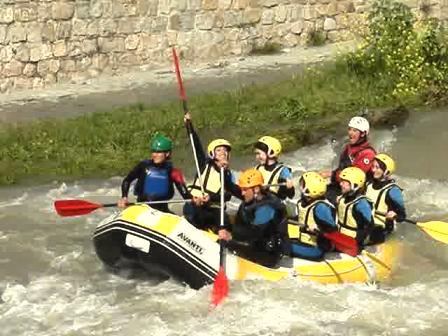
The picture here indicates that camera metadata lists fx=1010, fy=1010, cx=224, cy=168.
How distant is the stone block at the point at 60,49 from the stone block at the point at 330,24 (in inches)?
211

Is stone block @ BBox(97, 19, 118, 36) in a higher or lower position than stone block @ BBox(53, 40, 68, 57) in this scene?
higher

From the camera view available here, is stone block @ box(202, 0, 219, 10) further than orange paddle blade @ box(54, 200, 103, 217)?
Yes

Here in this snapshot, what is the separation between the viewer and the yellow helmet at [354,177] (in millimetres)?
8312

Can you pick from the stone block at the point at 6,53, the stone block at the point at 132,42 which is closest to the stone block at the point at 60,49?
the stone block at the point at 6,53

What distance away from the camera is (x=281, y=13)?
17.3 m

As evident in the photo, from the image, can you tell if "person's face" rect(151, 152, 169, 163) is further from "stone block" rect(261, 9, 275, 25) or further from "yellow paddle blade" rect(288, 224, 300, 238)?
"stone block" rect(261, 9, 275, 25)

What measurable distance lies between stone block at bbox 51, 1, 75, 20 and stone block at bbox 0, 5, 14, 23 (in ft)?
2.19

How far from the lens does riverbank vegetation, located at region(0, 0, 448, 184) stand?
1148cm

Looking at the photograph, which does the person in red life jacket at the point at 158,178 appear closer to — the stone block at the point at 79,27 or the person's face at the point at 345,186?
the person's face at the point at 345,186

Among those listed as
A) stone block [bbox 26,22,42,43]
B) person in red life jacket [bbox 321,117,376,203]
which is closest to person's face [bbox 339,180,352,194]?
person in red life jacket [bbox 321,117,376,203]

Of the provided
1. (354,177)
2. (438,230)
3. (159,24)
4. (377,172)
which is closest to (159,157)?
(354,177)

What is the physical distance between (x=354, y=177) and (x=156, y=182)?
1.70 m

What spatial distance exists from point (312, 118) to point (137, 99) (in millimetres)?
2420

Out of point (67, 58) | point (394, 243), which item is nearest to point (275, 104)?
point (67, 58)
